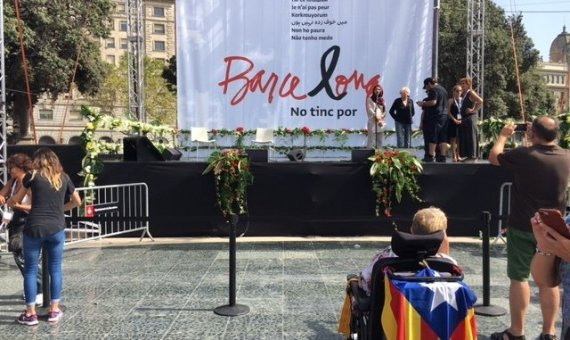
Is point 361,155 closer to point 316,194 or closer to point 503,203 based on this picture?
point 316,194

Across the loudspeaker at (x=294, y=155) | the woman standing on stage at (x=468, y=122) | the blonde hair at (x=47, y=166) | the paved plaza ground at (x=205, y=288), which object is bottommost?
the paved plaza ground at (x=205, y=288)

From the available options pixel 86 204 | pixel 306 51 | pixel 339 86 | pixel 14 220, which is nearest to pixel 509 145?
pixel 339 86

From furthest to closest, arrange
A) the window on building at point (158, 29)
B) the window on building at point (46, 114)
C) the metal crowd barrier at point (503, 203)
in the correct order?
the window on building at point (158, 29) → the window on building at point (46, 114) → the metal crowd barrier at point (503, 203)

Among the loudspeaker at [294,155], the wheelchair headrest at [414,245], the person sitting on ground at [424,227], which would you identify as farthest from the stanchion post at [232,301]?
the loudspeaker at [294,155]

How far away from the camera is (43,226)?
15.9ft

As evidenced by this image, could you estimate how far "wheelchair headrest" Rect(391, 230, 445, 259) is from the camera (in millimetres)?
3299

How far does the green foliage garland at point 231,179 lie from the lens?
374 inches

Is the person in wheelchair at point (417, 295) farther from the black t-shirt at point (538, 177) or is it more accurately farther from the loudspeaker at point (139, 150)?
the loudspeaker at point (139, 150)

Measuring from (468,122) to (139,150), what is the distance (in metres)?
6.47

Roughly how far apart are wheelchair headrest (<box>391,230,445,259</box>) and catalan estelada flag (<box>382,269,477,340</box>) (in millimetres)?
189

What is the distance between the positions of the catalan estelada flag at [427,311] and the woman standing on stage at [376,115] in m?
8.48

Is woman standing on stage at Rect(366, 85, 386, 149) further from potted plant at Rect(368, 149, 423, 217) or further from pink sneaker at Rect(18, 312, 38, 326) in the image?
pink sneaker at Rect(18, 312, 38, 326)

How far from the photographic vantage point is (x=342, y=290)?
20.1 feet

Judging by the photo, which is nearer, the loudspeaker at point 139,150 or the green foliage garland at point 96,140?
the green foliage garland at point 96,140
